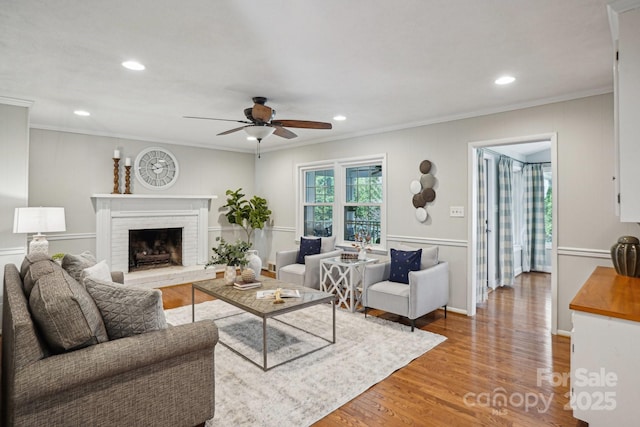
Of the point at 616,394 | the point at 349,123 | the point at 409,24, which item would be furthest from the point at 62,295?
the point at 349,123

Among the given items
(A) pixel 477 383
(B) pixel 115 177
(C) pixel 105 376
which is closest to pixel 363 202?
(A) pixel 477 383

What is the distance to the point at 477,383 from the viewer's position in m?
2.62

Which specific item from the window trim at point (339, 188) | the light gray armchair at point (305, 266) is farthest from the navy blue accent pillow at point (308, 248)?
the window trim at point (339, 188)

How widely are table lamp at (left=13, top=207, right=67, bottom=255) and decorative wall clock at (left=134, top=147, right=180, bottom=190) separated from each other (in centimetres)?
180

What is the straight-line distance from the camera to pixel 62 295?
1.66 metres

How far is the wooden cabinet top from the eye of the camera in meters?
1.87

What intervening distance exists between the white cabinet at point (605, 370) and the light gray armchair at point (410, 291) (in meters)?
1.64

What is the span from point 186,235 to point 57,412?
16.0ft

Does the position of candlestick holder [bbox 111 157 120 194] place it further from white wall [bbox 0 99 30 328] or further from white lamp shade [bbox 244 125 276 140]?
white lamp shade [bbox 244 125 276 140]

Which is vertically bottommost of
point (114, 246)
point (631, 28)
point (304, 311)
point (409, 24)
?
point (304, 311)

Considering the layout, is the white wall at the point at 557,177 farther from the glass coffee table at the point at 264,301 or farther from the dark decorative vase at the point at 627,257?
the glass coffee table at the point at 264,301

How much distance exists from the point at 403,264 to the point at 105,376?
3.09 meters

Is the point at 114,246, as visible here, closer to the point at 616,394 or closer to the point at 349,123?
the point at 349,123

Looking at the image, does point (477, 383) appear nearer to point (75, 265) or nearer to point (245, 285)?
point (245, 285)
